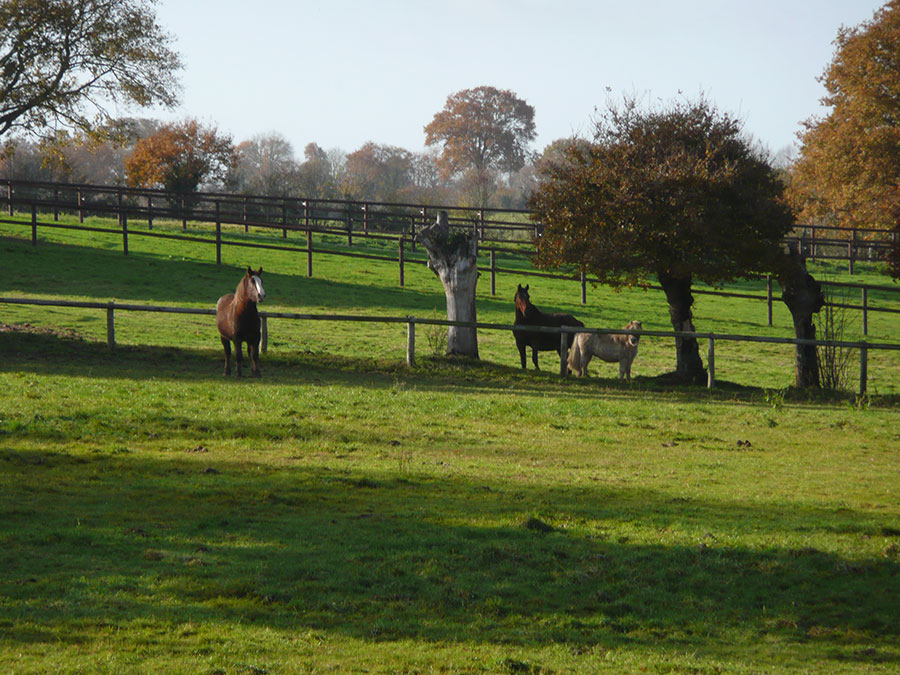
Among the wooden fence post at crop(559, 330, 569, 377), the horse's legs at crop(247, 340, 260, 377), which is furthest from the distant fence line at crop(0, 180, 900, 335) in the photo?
the horse's legs at crop(247, 340, 260, 377)

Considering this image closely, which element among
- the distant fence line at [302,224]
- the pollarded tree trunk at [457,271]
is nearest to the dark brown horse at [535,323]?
the pollarded tree trunk at [457,271]

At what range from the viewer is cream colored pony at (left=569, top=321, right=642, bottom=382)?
2006 cm

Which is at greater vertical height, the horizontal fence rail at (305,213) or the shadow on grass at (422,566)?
the horizontal fence rail at (305,213)

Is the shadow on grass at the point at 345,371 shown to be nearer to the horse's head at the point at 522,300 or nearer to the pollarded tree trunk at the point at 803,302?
the pollarded tree trunk at the point at 803,302

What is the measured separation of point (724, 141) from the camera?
18922 mm

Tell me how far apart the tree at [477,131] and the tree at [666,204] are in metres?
65.8

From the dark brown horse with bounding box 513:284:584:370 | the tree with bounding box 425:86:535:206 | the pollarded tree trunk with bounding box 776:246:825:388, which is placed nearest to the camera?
the pollarded tree trunk with bounding box 776:246:825:388

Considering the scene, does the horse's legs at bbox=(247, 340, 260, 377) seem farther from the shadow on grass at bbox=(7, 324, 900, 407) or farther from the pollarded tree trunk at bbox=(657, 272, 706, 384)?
the pollarded tree trunk at bbox=(657, 272, 706, 384)

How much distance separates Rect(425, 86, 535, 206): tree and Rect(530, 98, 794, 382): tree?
216 feet

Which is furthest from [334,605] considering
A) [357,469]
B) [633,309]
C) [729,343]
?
[633,309]

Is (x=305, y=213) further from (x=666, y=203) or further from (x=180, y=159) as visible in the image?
(x=666, y=203)

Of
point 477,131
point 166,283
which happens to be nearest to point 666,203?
point 166,283

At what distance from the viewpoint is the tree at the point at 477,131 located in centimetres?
8538

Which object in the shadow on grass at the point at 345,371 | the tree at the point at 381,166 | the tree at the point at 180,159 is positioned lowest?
the shadow on grass at the point at 345,371
